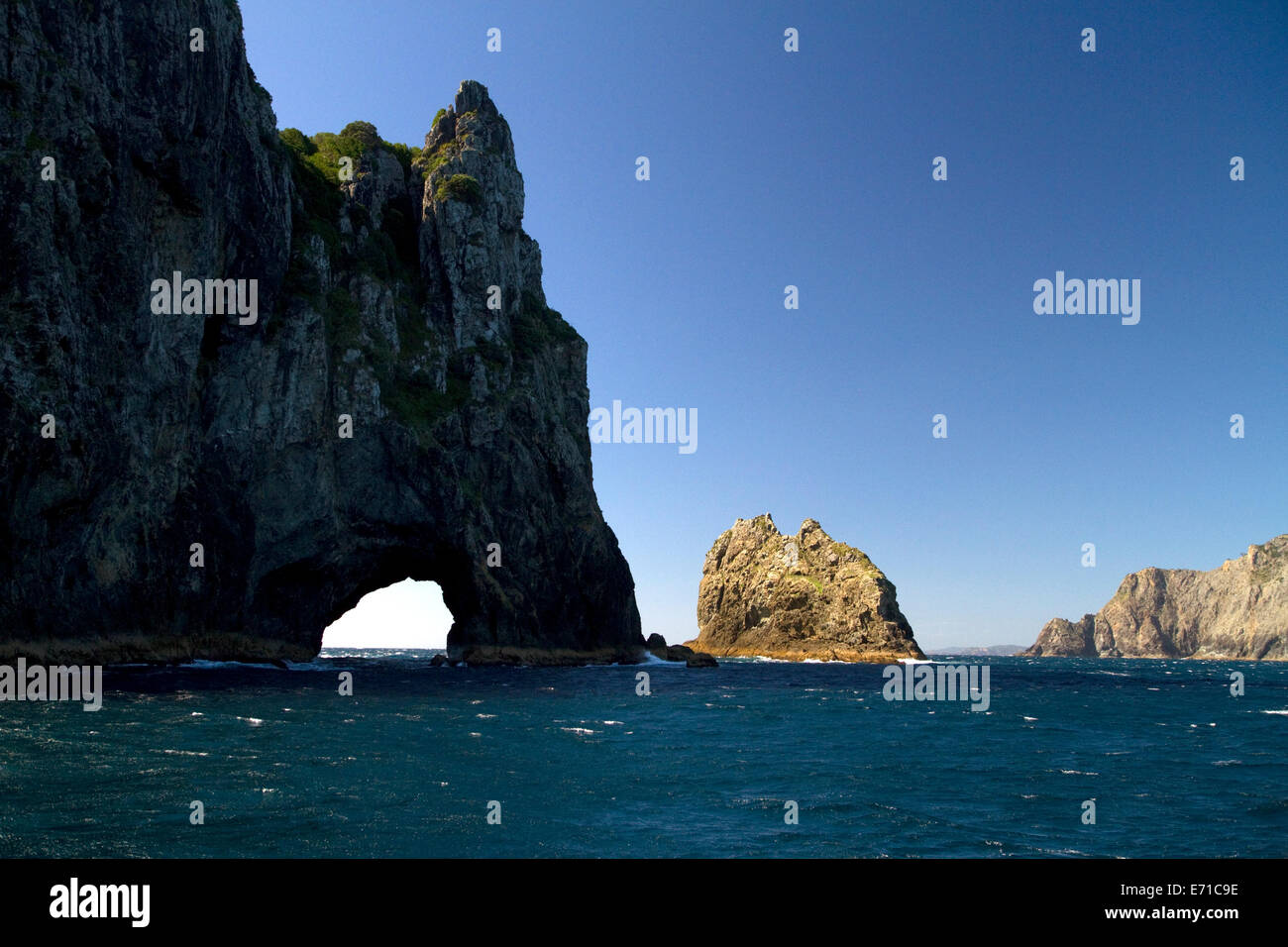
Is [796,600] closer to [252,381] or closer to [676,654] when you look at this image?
[676,654]

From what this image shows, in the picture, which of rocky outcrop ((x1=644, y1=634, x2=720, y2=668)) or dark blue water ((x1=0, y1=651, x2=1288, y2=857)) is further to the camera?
rocky outcrop ((x1=644, y1=634, x2=720, y2=668))

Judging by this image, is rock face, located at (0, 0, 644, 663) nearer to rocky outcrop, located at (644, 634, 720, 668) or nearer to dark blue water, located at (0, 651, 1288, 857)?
rocky outcrop, located at (644, 634, 720, 668)

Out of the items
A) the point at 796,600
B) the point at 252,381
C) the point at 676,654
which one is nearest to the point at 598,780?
the point at 252,381

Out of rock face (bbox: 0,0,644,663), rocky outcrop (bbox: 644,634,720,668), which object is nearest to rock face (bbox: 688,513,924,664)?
rocky outcrop (bbox: 644,634,720,668)

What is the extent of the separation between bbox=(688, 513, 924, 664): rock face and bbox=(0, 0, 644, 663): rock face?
37294 millimetres

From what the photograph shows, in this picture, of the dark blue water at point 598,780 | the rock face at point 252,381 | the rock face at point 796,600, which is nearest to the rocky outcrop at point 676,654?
the rock face at point 252,381

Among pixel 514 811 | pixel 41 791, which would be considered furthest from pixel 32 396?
pixel 514 811

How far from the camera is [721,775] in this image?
23531 millimetres

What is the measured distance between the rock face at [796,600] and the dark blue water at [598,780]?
73.7m

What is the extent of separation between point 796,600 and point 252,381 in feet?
299

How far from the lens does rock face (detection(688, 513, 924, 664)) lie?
11644cm

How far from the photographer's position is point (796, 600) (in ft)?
425
